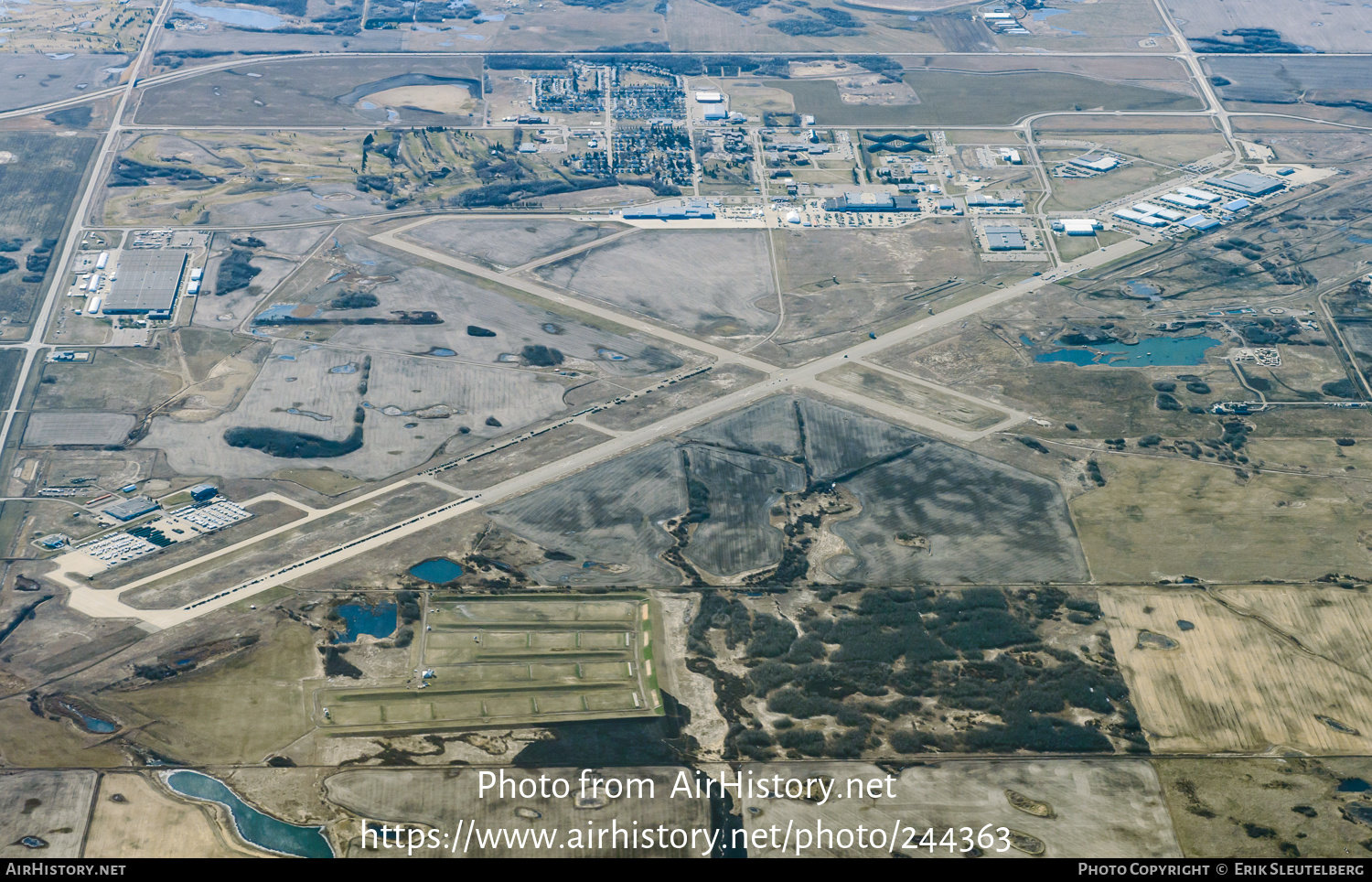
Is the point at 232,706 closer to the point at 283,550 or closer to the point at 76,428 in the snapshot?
the point at 283,550

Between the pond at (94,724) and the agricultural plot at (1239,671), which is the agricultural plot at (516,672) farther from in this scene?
the agricultural plot at (1239,671)

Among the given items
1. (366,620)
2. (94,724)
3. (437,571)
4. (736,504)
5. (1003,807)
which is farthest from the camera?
(736,504)

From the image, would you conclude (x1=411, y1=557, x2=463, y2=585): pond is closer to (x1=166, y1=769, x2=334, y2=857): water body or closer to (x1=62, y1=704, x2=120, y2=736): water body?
(x1=166, y1=769, x2=334, y2=857): water body

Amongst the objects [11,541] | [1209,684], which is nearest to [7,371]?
[11,541]

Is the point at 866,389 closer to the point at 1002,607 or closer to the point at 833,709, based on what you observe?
the point at 1002,607

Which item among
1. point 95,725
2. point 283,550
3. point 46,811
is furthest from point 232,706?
point 283,550

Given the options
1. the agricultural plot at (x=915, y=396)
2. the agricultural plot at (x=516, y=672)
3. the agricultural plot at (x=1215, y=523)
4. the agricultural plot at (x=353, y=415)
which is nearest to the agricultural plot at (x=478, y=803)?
the agricultural plot at (x=516, y=672)
